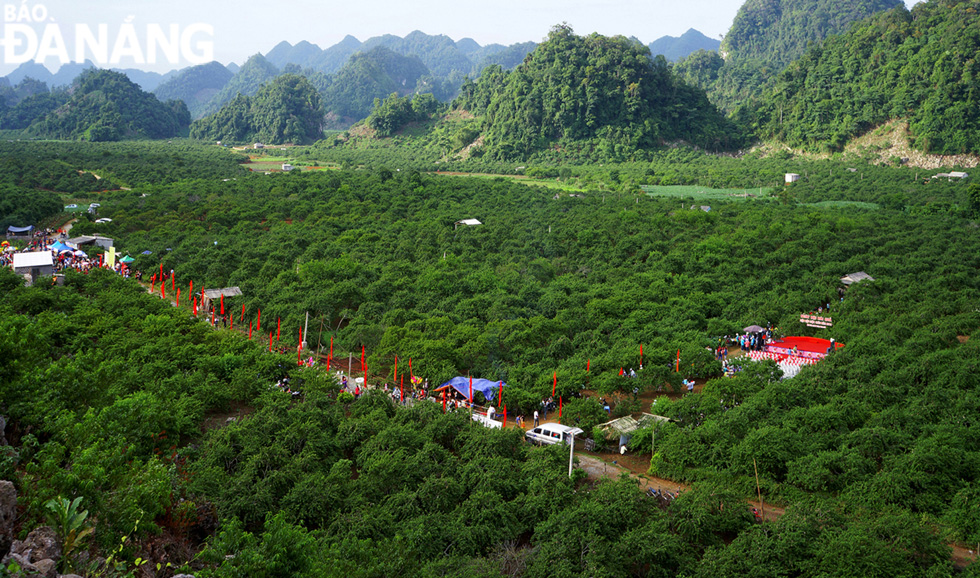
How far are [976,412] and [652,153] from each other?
62.7 meters

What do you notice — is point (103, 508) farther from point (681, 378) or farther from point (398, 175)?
point (398, 175)

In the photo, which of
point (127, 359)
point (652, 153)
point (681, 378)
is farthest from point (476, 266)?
point (652, 153)

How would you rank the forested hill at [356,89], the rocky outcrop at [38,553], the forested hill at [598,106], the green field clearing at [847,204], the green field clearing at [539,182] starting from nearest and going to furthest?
the rocky outcrop at [38,553] → the green field clearing at [847,204] → the green field clearing at [539,182] → the forested hill at [598,106] → the forested hill at [356,89]

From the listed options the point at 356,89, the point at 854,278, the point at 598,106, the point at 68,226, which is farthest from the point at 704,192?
the point at 356,89

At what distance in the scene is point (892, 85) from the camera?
71.3 meters

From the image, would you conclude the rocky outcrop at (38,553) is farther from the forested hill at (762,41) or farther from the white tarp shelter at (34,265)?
the forested hill at (762,41)

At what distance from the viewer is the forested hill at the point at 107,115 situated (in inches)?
4309

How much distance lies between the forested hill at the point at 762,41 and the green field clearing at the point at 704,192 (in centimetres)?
5186

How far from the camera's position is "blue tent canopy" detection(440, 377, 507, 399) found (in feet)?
71.9

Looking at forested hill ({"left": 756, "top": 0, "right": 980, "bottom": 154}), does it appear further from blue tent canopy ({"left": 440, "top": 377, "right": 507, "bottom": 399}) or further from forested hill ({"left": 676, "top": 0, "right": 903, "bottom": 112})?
blue tent canopy ({"left": 440, "top": 377, "right": 507, "bottom": 399})

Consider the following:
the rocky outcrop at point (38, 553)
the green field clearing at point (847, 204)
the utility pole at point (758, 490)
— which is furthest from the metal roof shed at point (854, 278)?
the rocky outcrop at point (38, 553)

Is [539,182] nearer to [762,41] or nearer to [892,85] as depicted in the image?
[892,85]

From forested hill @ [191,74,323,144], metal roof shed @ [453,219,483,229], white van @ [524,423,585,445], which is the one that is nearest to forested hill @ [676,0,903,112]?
forested hill @ [191,74,323,144]

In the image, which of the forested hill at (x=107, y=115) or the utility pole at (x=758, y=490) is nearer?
the utility pole at (x=758, y=490)
